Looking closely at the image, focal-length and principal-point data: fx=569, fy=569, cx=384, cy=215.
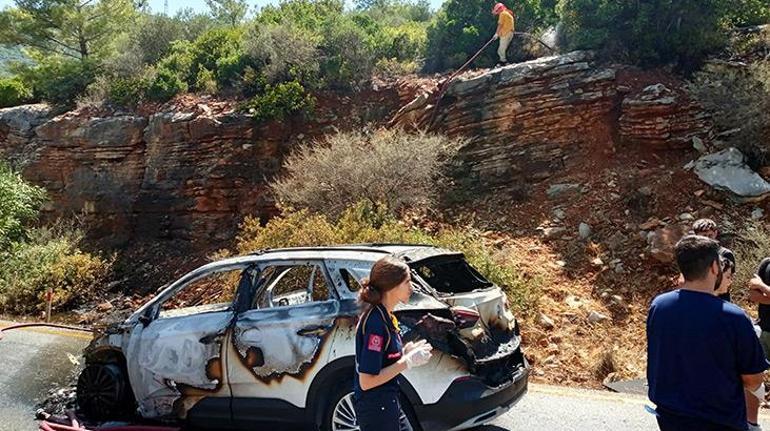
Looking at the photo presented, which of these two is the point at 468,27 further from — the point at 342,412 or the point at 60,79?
the point at 342,412

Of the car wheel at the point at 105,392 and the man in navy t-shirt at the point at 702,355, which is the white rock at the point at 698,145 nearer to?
the man in navy t-shirt at the point at 702,355

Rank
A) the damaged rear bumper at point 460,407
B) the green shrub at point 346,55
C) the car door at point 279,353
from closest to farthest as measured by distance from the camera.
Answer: the damaged rear bumper at point 460,407 < the car door at point 279,353 < the green shrub at point 346,55

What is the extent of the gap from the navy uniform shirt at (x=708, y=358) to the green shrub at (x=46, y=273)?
45.6 feet

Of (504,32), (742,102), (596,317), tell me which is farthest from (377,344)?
(504,32)

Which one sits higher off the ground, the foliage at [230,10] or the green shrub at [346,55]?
the foliage at [230,10]

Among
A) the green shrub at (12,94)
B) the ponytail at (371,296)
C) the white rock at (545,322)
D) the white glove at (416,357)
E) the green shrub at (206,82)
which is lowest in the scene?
the white rock at (545,322)

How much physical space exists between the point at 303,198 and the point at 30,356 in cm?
576

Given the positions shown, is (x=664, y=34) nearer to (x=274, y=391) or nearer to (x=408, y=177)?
(x=408, y=177)

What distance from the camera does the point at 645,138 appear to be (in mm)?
12680

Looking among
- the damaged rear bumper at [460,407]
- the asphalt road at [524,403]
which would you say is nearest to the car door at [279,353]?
the damaged rear bumper at [460,407]

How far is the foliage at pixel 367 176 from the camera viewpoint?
11.9 m

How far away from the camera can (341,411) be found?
4379mm

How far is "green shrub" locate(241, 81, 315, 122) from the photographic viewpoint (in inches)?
642

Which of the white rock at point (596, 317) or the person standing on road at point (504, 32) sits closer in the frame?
the white rock at point (596, 317)
